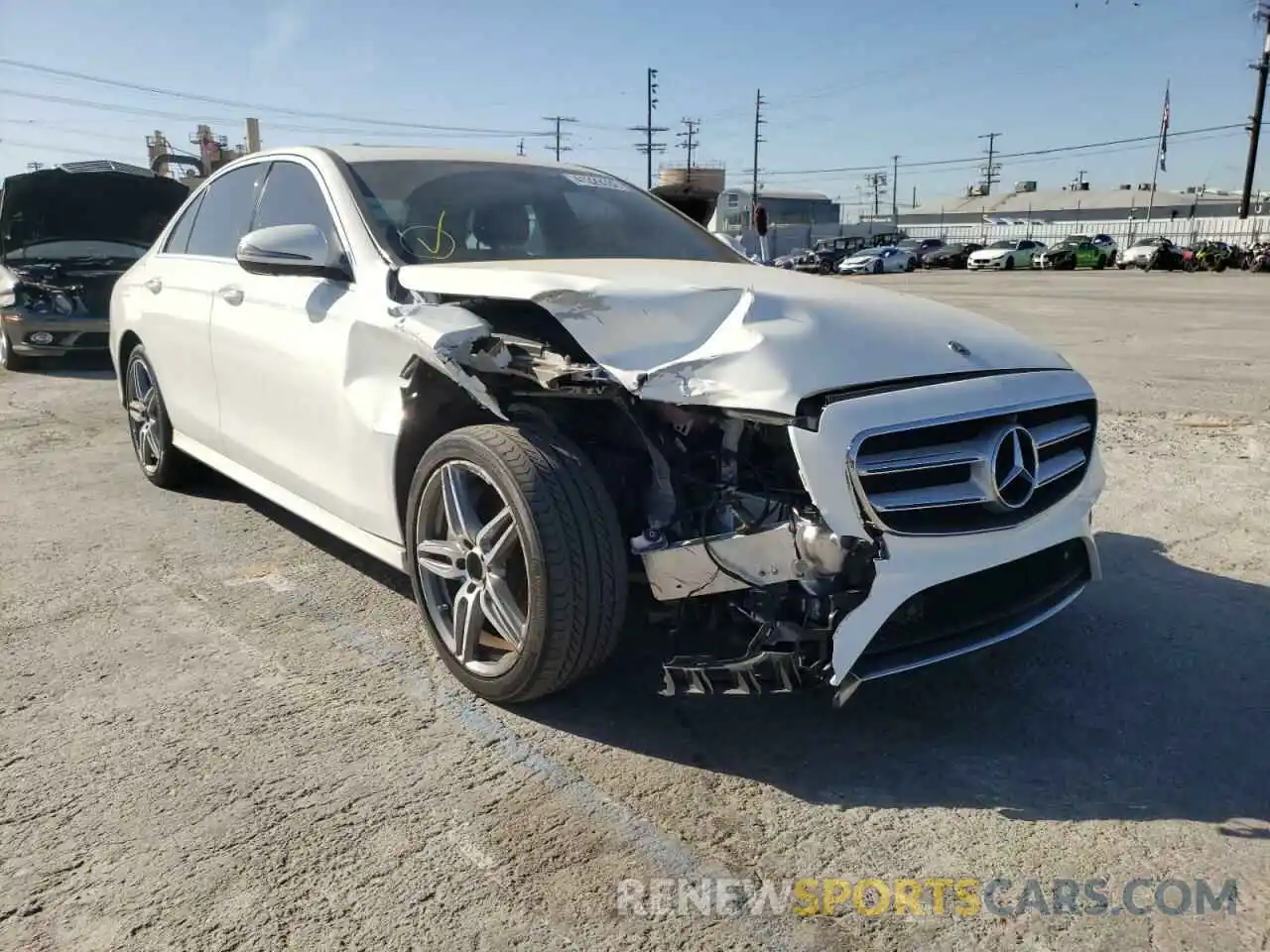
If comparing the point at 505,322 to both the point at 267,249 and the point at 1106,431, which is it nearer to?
the point at 267,249

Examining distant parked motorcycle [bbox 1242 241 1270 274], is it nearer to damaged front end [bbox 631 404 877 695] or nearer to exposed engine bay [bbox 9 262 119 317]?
exposed engine bay [bbox 9 262 119 317]

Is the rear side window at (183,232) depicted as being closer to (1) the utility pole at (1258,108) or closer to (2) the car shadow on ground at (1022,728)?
(2) the car shadow on ground at (1022,728)

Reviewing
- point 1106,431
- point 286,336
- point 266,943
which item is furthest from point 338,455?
point 1106,431

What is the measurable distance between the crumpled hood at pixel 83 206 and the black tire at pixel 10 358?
3.55 feet

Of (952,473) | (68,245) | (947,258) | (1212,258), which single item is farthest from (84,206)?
(947,258)

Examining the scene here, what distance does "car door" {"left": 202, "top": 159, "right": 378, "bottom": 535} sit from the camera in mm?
3420

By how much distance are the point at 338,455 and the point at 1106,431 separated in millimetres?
5284

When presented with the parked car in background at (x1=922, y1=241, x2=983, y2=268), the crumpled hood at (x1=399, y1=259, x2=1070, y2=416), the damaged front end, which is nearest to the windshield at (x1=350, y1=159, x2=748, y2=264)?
the crumpled hood at (x1=399, y1=259, x2=1070, y2=416)

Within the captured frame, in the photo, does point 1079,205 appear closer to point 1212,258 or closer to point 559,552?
point 1212,258

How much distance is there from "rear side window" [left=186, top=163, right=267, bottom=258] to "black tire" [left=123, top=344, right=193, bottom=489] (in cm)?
78

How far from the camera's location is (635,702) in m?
3.02

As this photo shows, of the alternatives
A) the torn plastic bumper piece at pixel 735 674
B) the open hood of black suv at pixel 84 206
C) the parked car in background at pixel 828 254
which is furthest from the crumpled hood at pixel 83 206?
the parked car in background at pixel 828 254

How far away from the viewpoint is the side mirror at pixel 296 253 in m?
3.40

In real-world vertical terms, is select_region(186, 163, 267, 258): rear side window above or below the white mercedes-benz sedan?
above
